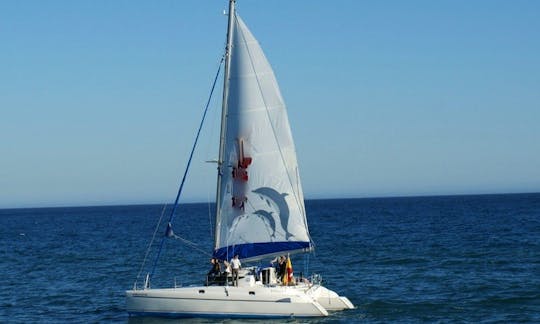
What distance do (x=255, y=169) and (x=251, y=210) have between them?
187 centimetres

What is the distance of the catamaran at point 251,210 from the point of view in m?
34.9

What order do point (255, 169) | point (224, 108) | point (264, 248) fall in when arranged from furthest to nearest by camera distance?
point (264, 248) < point (255, 169) < point (224, 108)

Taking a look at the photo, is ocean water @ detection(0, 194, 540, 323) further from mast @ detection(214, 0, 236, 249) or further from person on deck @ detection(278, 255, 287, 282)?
mast @ detection(214, 0, 236, 249)

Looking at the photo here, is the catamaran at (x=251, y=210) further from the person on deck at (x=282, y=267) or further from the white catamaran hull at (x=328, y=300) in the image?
the person on deck at (x=282, y=267)

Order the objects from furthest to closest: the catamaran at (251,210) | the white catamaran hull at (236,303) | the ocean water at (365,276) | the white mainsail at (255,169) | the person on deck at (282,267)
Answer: the ocean water at (365,276)
the person on deck at (282,267)
the white mainsail at (255,169)
the catamaran at (251,210)
the white catamaran hull at (236,303)

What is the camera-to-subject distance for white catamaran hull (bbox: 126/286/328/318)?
114ft

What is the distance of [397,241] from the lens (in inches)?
3054

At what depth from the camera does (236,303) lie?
3481cm

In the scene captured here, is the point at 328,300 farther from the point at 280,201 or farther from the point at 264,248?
the point at 280,201

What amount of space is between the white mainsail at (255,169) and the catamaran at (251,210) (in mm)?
43

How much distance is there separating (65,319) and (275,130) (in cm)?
1311

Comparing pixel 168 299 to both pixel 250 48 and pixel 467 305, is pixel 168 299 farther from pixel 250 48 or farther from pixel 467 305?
pixel 467 305

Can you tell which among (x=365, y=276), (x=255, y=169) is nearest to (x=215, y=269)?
(x=255, y=169)

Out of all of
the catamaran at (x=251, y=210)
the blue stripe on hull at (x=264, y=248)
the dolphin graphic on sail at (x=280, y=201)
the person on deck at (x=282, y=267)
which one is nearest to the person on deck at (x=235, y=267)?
the catamaran at (x=251, y=210)
